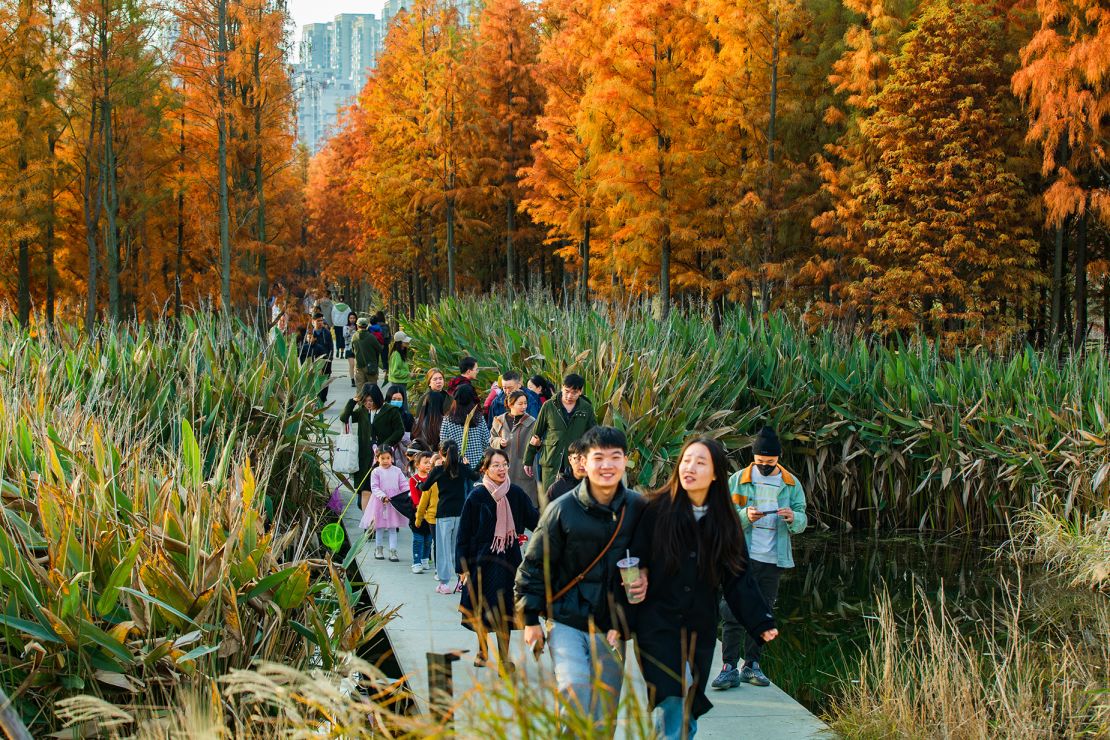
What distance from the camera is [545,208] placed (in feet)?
107

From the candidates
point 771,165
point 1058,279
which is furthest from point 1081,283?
point 771,165

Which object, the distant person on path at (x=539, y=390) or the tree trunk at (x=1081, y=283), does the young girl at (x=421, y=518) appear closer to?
the distant person on path at (x=539, y=390)

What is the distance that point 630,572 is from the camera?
4633 mm

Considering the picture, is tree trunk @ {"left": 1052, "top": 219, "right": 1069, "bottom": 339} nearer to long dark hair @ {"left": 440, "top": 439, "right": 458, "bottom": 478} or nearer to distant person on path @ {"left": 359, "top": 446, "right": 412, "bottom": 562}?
distant person on path @ {"left": 359, "top": 446, "right": 412, "bottom": 562}

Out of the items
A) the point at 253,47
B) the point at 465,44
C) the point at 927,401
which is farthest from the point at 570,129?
the point at 927,401

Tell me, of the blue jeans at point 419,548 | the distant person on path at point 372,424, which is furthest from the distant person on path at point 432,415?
the blue jeans at point 419,548

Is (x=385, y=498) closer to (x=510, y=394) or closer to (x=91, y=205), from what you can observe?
(x=510, y=394)

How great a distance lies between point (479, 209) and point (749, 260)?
1484 centimetres

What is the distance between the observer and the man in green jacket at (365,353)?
16.9 m

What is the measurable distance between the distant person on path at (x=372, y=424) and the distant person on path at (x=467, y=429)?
461mm

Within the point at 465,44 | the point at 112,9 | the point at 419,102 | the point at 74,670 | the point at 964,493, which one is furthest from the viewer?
the point at 465,44

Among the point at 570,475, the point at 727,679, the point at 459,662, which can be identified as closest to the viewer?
the point at 727,679

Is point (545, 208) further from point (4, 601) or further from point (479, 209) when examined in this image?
point (4, 601)

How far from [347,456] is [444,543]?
2333mm
